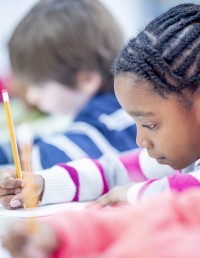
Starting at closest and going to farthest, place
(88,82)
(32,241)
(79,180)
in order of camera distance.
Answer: (32,241) < (79,180) < (88,82)

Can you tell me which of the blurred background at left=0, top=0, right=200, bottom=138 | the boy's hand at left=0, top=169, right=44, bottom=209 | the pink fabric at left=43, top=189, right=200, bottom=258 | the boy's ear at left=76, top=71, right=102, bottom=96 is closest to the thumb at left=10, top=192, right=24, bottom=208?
the boy's hand at left=0, top=169, right=44, bottom=209

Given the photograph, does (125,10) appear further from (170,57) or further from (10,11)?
(170,57)

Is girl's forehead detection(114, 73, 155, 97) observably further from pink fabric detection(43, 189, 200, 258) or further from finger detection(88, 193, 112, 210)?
pink fabric detection(43, 189, 200, 258)

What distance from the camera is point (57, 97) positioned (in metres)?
1.36

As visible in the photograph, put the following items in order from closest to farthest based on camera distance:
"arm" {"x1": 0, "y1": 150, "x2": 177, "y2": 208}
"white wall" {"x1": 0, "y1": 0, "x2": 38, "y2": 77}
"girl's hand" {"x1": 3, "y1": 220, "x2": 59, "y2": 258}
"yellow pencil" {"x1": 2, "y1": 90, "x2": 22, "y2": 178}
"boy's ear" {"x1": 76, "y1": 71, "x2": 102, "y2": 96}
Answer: "girl's hand" {"x1": 3, "y1": 220, "x2": 59, "y2": 258} < "yellow pencil" {"x1": 2, "y1": 90, "x2": 22, "y2": 178} < "arm" {"x1": 0, "y1": 150, "x2": 177, "y2": 208} < "boy's ear" {"x1": 76, "y1": 71, "x2": 102, "y2": 96} < "white wall" {"x1": 0, "y1": 0, "x2": 38, "y2": 77}

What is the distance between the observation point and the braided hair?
2.28 ft

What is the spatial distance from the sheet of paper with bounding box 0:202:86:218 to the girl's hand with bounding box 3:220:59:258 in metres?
0.26

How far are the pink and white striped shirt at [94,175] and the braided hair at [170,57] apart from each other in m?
0.10

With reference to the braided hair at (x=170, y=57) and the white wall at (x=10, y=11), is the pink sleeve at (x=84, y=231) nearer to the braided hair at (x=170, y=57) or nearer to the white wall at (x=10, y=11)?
the braided hair at (x=170, y=57)

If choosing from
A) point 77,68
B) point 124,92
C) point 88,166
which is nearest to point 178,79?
point 124,92

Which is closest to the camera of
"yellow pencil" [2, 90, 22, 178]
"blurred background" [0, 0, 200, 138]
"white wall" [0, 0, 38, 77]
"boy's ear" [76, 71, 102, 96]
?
Answer: "yellow pencil" [2, 90, 22, 178]

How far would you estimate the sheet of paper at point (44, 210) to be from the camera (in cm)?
67

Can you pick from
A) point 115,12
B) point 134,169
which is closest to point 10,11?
point 115,12

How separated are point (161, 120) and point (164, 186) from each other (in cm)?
9
